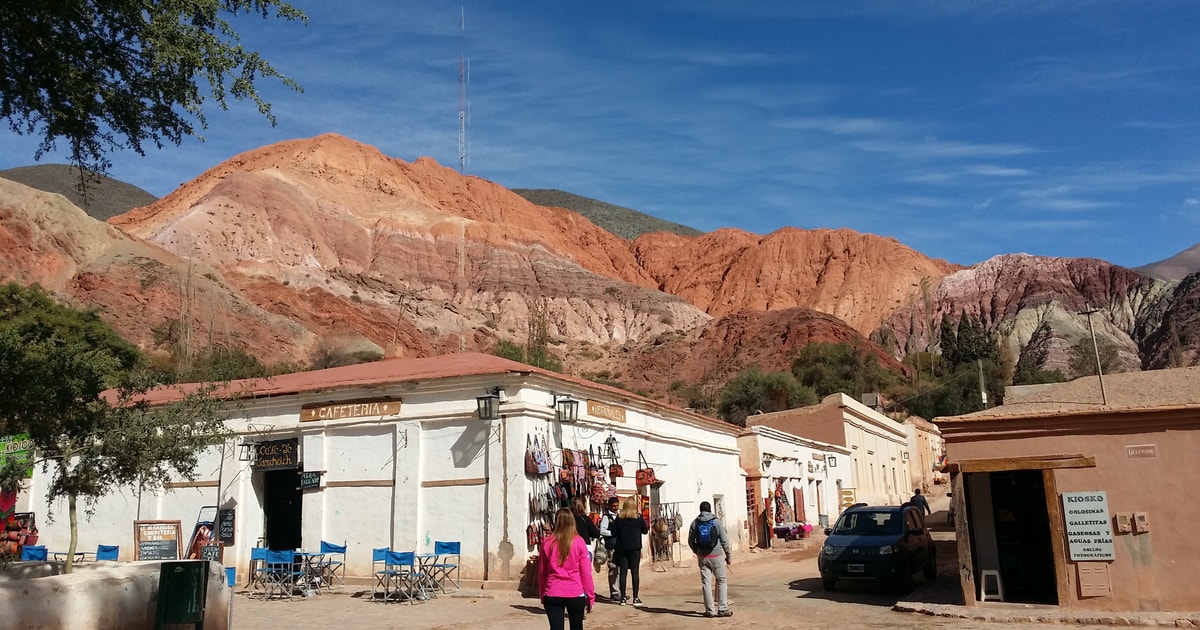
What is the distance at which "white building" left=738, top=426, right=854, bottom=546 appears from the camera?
2789cm

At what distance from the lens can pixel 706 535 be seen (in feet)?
38.1

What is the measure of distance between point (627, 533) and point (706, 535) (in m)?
1.59

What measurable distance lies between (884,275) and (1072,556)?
122367 millimetres

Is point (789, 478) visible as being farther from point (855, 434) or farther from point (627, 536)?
point (627, 536)

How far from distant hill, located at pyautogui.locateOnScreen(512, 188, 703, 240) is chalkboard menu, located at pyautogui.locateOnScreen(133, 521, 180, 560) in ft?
477

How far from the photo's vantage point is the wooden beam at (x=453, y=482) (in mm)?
15914

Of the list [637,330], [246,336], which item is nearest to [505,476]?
[246,336]

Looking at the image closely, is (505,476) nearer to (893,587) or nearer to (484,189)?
(893,587)

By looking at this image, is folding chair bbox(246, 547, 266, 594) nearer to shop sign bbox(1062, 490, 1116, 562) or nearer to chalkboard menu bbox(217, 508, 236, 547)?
chalkboard menu bbox(217, 508, 236, 547)

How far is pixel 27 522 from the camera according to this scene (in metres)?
19.8

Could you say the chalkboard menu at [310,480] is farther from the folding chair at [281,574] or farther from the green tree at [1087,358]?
the green tree at [1087,358]

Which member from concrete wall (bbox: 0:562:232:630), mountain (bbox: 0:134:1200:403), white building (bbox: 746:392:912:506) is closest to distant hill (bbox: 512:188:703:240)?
mountain (bbox: 0:134:1200:403)

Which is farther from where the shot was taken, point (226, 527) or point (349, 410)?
point (226, 527)

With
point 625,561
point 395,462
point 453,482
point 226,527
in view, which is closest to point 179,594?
point 625,561
